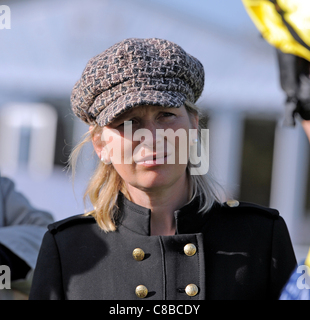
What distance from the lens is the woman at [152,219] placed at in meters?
1.13

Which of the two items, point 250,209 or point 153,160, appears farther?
point 250,209

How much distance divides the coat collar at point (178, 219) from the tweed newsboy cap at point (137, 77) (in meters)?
0.29

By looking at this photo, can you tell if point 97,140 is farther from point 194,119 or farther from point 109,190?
point 194,119

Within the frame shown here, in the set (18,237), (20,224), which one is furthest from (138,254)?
(20,224)

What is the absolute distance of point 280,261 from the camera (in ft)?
3.94

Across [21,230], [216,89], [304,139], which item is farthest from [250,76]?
[21,230]

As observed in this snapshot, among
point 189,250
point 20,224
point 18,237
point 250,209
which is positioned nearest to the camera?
point 189,250

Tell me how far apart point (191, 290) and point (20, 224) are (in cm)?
100

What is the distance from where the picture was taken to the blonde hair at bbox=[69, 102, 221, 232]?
129 cm

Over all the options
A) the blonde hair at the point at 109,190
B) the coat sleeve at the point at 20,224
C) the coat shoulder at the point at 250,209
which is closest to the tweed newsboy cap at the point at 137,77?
the blonde hair at the point at 109,190

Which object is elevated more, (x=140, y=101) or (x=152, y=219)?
(x=140, y=101)

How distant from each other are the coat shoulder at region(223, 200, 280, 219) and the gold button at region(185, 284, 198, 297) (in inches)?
10.9

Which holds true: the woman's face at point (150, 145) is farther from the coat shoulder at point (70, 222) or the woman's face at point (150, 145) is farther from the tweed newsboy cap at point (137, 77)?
the coat shoulder at point (70, 222)

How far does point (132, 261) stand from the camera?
1.23m
